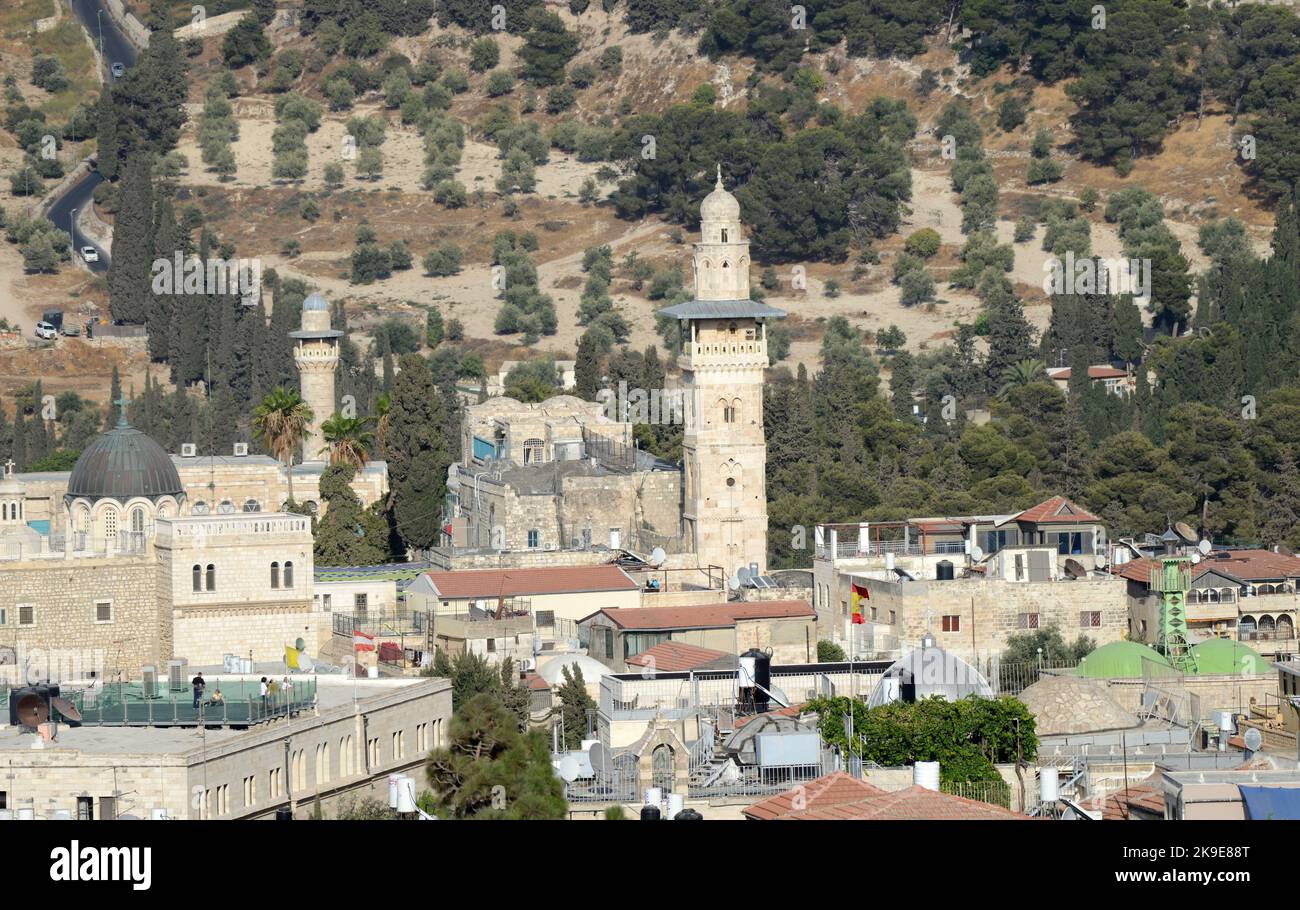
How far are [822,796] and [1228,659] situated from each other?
2859 centimetres

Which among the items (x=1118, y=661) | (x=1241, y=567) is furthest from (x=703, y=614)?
(x=1241, y=567)

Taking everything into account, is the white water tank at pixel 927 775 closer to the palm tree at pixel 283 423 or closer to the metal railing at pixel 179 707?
the metal railing at pixel 179 707

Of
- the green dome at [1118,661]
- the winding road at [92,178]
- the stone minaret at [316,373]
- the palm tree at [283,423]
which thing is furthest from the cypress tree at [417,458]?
the winding road at [92,178]

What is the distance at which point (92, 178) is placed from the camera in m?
172

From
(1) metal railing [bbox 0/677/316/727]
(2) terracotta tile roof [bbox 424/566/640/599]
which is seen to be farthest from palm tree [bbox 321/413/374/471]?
(1) metal railing [bbox 0/677/316/727]

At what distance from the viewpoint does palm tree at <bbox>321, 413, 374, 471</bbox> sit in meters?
93.1

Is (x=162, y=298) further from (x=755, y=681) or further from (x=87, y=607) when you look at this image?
(x=755, y=681)

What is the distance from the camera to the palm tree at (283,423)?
94688mm

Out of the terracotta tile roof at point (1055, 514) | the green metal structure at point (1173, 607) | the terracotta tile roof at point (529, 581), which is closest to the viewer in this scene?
the green metal structure at point (1173, 607)

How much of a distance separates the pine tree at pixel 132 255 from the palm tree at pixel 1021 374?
40600 mm

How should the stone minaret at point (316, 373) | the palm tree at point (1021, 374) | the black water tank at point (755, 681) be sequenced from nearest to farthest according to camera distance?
the black water tank at point (755, 681), the stone minaret at point (316, 373), the palm tree at point (1021, 374)
